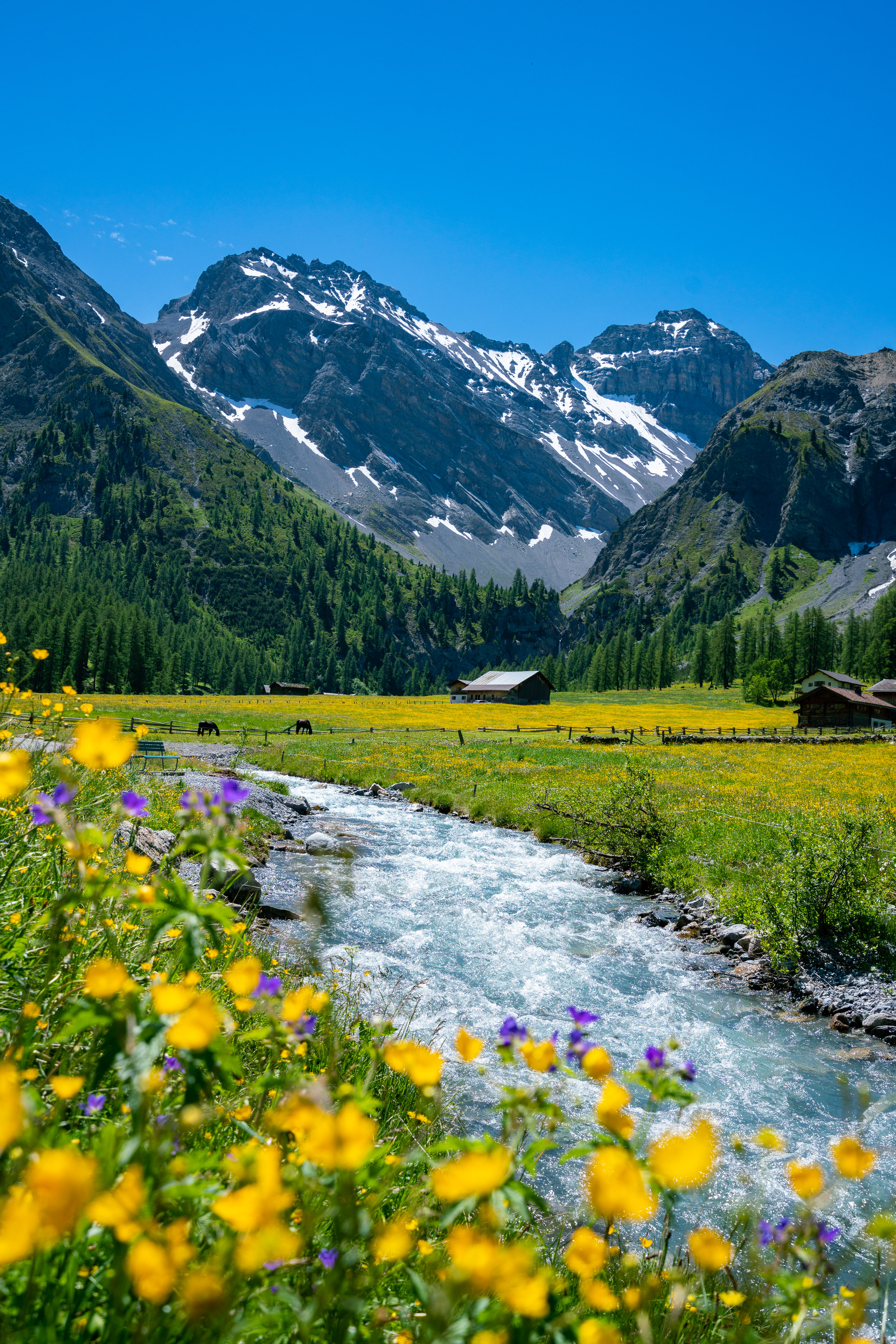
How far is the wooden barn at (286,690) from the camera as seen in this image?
15388cm

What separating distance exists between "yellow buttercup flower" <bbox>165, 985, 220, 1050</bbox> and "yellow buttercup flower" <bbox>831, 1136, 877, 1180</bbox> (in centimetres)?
124

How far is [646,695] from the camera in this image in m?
144

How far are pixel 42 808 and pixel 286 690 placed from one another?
158 meters

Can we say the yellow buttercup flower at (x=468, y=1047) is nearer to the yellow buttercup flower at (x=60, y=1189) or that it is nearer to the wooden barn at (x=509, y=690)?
the yellow buttercup flower at (x=60, y=1189)

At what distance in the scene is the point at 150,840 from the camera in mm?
11672

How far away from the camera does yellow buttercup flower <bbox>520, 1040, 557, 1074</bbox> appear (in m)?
1.56

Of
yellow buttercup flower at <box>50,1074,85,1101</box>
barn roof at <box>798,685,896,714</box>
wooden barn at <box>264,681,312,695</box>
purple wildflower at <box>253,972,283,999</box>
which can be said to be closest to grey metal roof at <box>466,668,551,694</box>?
wooden barn at <box>264,681,312,695</box>

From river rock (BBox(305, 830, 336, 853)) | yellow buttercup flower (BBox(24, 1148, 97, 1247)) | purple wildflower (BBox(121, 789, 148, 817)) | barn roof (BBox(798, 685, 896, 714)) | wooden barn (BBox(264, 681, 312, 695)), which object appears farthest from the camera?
wooden barn (BBox(264, 681, 312, 695))

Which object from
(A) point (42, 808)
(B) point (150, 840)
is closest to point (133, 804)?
(A) point (42, 808)

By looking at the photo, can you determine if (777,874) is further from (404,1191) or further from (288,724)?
(288,724)

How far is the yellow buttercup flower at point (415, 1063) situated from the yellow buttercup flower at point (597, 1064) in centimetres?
36

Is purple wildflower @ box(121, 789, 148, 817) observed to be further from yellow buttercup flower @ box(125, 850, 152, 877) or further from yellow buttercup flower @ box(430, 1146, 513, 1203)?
yellow buttercup flower @ box(430, 1146, 513, 1203)

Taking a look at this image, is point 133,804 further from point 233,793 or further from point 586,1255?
point 586,1255

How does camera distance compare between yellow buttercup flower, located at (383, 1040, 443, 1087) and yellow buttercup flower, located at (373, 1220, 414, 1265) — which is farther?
yellow buttercup flower, located at (383, 1040, 443, 1087)
